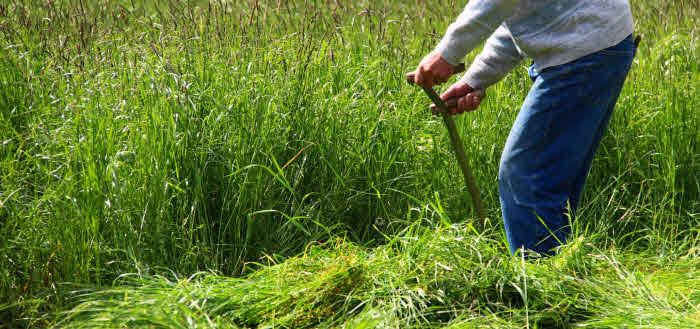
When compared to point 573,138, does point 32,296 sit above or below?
below

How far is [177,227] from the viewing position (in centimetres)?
264

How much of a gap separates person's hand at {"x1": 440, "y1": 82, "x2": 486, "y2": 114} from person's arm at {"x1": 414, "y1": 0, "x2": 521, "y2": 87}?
0.30 meters

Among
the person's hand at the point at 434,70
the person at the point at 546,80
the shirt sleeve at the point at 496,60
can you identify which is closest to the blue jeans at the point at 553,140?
the person at the point at 546,80

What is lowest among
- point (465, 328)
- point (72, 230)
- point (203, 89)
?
point (465, 328)

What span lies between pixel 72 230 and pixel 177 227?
1.34 ft

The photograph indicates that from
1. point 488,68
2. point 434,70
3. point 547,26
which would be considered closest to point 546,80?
point 547,26

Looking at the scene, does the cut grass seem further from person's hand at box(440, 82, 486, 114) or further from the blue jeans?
person's hand at box(440, 82, 486, 114)

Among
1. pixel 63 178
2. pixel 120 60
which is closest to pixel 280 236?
pixel 63 178

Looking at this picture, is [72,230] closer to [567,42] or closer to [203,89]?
[203,89]

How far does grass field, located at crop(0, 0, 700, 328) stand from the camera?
2.27 metres

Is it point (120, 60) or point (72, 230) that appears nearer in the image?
point (72, 230)

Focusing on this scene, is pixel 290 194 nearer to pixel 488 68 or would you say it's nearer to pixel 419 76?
pixel 419 76

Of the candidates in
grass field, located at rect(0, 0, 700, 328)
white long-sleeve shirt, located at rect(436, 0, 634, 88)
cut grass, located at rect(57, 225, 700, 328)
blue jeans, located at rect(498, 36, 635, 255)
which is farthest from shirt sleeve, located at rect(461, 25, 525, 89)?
cut grass, located at rect(57, 225, 700, 328)

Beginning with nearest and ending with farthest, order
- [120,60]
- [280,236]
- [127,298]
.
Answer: [127,298] → [280,236] → [120,60]
